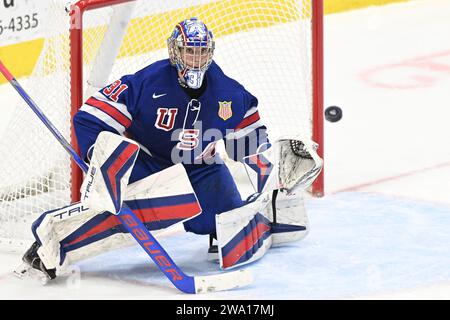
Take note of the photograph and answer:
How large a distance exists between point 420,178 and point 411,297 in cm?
131

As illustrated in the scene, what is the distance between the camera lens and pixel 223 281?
12.3 feet

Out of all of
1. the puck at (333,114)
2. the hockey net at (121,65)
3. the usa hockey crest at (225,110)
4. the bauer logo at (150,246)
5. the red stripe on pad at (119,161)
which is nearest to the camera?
the red stripe on pad at (119,161)

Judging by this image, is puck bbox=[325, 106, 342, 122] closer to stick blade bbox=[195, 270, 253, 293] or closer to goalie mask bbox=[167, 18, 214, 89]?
goalie mask bbox=[167, 18, 214, 89]

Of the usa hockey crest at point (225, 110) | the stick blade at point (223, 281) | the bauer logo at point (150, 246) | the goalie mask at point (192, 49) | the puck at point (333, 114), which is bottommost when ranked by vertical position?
the puck at point (333, 114)

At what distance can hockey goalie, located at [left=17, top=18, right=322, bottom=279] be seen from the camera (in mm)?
3785

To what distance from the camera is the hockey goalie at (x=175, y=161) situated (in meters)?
3.79

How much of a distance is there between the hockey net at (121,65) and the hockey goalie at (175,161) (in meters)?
0.40

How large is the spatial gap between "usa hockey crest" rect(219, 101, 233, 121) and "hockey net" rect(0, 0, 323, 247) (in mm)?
516

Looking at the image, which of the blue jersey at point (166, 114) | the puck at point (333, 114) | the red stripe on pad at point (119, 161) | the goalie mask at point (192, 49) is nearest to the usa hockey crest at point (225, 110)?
the blue jersey at point (166, 114)

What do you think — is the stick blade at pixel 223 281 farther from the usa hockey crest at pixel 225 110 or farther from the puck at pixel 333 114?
the puck at pixel 333 114

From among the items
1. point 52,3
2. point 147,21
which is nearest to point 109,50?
point 52,3
